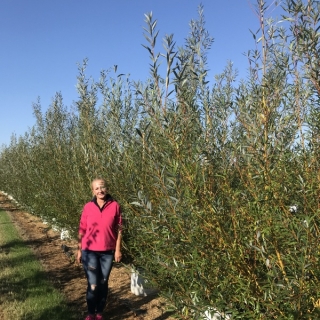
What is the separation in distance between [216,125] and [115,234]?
6.89 ft

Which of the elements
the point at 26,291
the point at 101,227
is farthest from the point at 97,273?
the point at 26,291

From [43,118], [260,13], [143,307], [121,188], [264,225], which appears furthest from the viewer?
[43,118]

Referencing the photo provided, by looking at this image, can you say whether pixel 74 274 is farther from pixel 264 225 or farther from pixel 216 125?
pixel 264 225

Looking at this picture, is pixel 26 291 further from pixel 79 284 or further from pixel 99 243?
pixel 99 243

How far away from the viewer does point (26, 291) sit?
620cm

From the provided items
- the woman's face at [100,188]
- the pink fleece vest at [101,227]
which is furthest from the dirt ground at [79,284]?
the woman's face at [100,188]

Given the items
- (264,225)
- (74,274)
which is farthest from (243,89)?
(74,274)

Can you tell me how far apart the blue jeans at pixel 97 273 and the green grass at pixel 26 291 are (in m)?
0.81

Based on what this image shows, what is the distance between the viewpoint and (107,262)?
4.62m

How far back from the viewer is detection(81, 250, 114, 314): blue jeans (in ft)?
14.9

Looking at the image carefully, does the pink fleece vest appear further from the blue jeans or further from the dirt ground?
the dirt ground

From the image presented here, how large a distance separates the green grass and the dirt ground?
214 millimetres

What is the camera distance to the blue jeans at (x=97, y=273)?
4.55m

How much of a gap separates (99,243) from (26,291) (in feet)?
8.39
